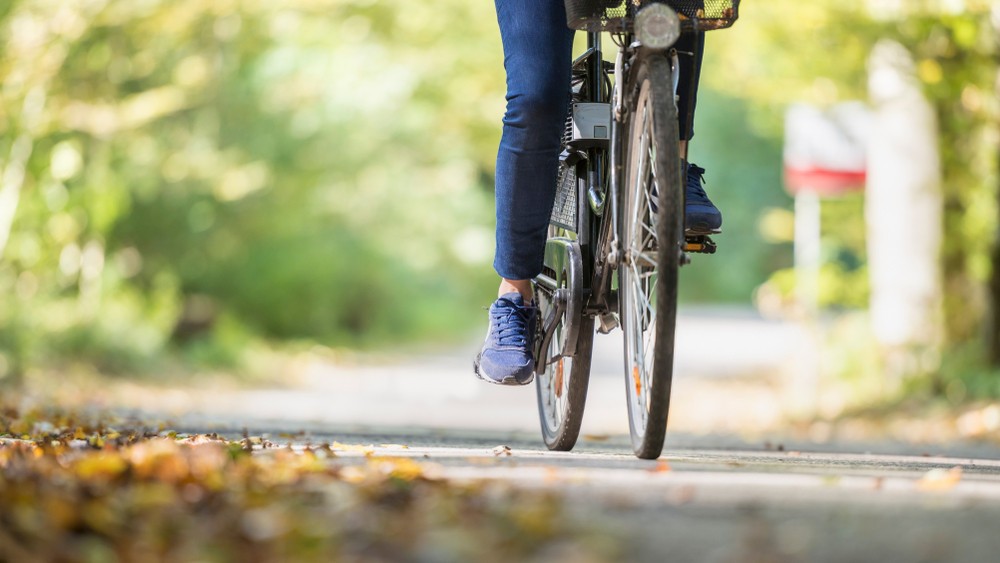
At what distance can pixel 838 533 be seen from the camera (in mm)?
2588

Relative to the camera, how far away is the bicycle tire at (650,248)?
376cm

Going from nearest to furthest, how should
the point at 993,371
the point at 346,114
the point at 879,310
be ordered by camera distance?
1. the point at 993,371
2. the point at 879,310
3. the point at 346,114

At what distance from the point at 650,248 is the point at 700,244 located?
262mm

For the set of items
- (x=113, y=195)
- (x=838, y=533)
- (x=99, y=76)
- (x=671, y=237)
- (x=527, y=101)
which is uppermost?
(x=99, y=76)

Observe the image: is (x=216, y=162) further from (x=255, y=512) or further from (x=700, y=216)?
(x=255, y=512)

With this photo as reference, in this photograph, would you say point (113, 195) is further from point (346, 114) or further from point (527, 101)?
point (527, 101)

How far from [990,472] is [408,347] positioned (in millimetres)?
18916

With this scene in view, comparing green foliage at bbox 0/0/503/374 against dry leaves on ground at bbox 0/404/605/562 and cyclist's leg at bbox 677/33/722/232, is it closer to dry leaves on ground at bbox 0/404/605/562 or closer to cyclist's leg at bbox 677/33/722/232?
cyclist's leg at bbox 677/33/722/232

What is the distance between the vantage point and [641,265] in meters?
4.14

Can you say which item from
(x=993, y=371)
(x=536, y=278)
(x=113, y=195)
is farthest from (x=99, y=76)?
(x=536, y=278)

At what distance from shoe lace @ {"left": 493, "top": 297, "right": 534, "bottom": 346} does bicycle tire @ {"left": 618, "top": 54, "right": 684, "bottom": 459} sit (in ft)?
1.47

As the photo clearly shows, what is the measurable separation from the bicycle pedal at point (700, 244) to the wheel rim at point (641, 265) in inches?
6.2

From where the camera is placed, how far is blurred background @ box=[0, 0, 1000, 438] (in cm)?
1116

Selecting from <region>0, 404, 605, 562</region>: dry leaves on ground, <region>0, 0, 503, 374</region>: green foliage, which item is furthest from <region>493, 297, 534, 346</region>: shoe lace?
<region>0, 0, 503, 374</region>: green foliage
